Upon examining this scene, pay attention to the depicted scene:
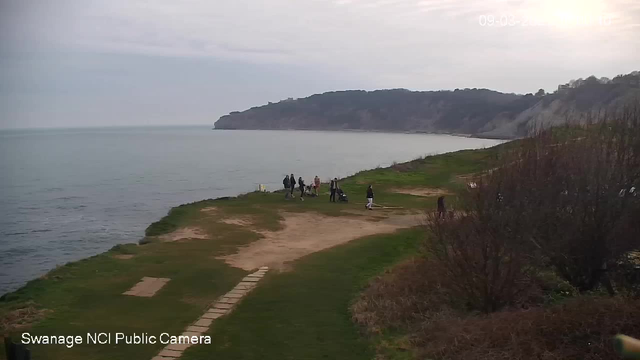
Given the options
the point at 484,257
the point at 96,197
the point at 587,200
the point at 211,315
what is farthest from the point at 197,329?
the point at 96,197

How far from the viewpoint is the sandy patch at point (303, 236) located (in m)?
15.6

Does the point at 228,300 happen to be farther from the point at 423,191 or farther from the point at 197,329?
the point at 423,191

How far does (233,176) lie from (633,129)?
52060 mm

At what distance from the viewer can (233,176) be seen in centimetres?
5959

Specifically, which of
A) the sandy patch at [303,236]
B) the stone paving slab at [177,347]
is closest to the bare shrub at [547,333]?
the stone paving slab at [177,347]

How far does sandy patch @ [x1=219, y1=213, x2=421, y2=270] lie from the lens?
1563 centimetres

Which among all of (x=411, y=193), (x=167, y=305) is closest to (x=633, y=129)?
(x=167, y=305)

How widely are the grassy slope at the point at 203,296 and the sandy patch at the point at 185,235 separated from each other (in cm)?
71

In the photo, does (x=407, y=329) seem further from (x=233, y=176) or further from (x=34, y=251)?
(x=233, y=176)

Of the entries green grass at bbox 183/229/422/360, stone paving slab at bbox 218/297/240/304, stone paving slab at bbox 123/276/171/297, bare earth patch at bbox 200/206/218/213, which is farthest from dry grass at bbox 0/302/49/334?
bare earth patch at bbox 200/206/218/213

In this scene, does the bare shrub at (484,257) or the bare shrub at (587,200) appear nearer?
the bare shrub at (484,257)

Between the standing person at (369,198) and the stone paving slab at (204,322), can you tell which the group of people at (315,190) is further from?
the stone paving slab at (204,322)

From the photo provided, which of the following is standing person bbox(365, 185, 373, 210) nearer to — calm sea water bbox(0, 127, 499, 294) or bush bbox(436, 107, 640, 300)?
calm sea water bbox(0, 127, 499, 294)

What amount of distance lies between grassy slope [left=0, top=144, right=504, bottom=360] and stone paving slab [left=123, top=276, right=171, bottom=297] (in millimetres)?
242
